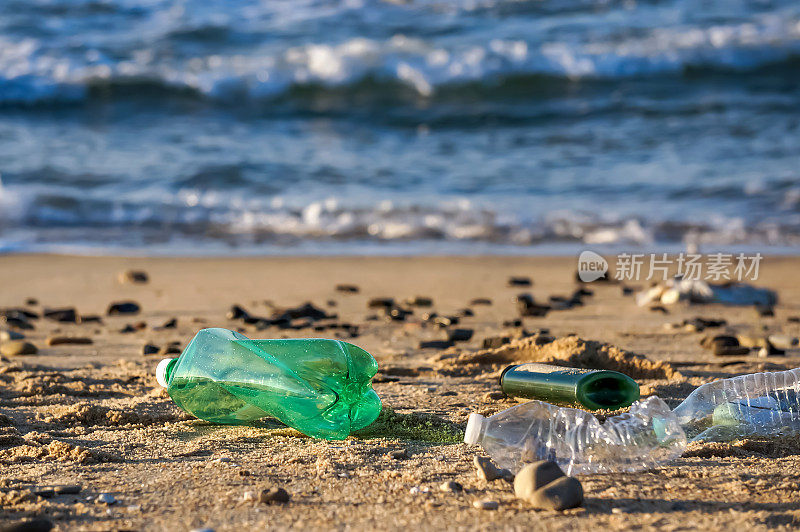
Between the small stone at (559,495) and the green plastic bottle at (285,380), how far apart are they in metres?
0.62

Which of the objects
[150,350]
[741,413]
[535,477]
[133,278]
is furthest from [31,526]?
[133,278]

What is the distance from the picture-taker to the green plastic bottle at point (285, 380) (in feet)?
6.73

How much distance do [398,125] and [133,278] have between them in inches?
255

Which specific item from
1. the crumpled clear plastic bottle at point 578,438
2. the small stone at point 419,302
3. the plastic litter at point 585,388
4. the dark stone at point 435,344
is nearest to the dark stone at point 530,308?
the small stone at point 419,302

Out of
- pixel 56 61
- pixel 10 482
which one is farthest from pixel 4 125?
pixel 10 482

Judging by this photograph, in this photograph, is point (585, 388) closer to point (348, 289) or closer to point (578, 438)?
point (578, 438)

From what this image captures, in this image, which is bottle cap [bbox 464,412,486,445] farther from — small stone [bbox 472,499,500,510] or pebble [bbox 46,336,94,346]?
pebble [bbox 46,336,94,346]

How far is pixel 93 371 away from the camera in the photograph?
3.01 m

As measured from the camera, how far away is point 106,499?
168 centimetres

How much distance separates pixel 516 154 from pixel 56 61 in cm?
744

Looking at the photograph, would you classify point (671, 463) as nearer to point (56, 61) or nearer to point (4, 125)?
point (4, 125)

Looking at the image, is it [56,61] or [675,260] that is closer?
[675,260]

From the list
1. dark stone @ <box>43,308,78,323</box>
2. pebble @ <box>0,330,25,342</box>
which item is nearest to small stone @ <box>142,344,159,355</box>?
pebble @ <box>0,330,25,342</box>

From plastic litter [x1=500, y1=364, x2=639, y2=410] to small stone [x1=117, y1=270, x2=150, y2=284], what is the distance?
3452mm
